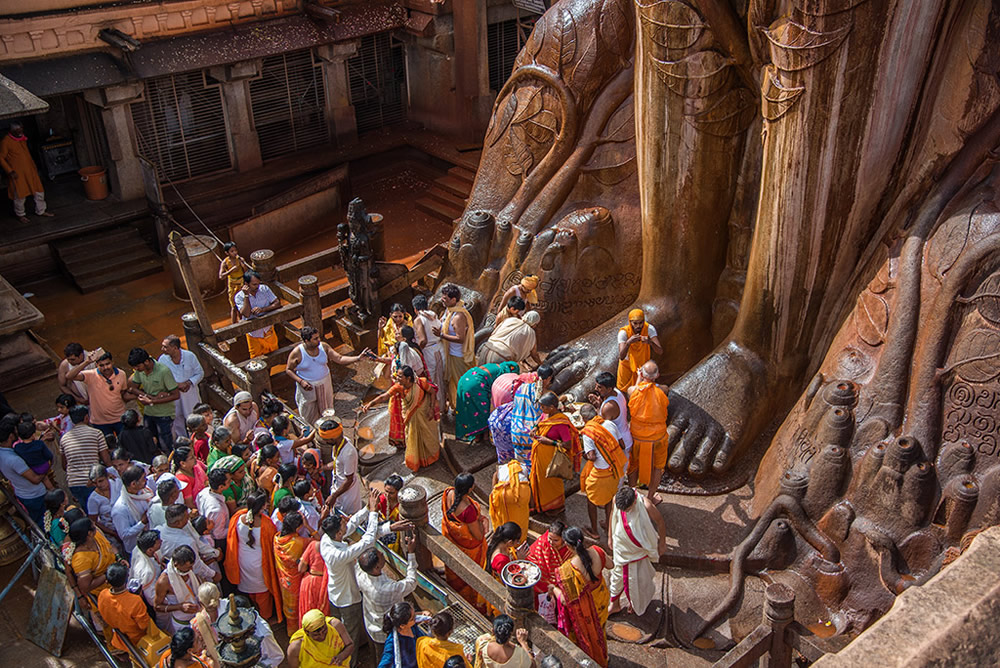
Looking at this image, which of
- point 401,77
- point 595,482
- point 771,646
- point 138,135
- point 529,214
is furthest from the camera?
point 401,77

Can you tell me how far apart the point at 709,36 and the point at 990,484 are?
3765mm

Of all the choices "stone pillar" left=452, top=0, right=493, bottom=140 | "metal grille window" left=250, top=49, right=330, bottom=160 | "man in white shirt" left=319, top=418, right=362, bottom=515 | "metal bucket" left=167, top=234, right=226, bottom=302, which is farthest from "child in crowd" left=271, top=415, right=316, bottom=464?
"stone pillar" left=452, top=0, right=493, bottom=140

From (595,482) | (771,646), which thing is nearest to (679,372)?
(595,482)

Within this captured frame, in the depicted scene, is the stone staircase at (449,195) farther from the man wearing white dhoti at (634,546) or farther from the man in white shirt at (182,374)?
the man wearing white dhoti at (634,546)

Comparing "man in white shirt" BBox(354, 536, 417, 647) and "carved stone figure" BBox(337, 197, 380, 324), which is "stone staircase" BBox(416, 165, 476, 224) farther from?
"man in white shirt" BBox(354, 536, 417, 647)

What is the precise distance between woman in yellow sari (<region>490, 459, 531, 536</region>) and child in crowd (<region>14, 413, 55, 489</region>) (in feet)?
11.3

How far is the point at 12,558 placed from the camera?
7.50 metres

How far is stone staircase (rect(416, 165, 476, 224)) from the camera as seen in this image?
14680 millimetres

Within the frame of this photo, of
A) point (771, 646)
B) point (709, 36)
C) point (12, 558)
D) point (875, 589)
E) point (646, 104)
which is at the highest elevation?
point (709, 36)

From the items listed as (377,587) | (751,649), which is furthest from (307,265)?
(751,649)

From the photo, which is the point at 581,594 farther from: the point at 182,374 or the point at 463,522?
the point at 182,374

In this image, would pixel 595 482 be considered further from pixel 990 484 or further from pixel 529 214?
pixel 529 214

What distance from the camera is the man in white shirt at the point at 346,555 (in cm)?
575

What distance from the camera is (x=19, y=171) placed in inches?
503
